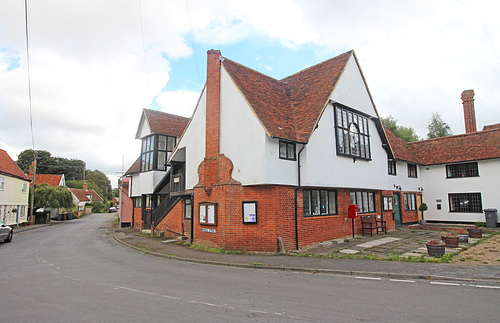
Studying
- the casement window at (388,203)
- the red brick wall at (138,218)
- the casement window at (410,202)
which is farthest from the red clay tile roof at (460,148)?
the red brick wall at (138,218)

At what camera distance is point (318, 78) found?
16.3m

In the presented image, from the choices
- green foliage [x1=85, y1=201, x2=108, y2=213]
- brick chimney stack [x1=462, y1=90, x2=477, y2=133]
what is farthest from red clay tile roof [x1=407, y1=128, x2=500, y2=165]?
green foliage [x1=85, y1=201, x2=108, y2=213]

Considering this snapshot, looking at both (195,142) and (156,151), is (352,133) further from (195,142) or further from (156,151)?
(156,151)

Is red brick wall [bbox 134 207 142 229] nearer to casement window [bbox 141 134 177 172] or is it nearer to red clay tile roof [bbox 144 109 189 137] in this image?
casement window [bbox 141 134 177 172]

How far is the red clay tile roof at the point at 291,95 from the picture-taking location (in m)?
12.9

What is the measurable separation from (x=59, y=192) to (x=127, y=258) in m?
35.9

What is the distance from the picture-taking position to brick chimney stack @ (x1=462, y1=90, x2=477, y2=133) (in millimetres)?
27125

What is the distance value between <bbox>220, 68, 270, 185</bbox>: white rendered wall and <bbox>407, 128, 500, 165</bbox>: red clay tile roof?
65.4ft

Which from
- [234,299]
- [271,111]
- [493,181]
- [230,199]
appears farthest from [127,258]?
[493,181]

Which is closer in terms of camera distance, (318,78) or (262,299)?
(262,299)

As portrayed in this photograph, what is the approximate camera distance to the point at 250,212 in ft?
40.8

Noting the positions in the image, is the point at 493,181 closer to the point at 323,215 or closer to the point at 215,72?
the point at 323,215

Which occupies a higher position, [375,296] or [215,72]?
[215,72]

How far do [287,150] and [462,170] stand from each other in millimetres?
19150
